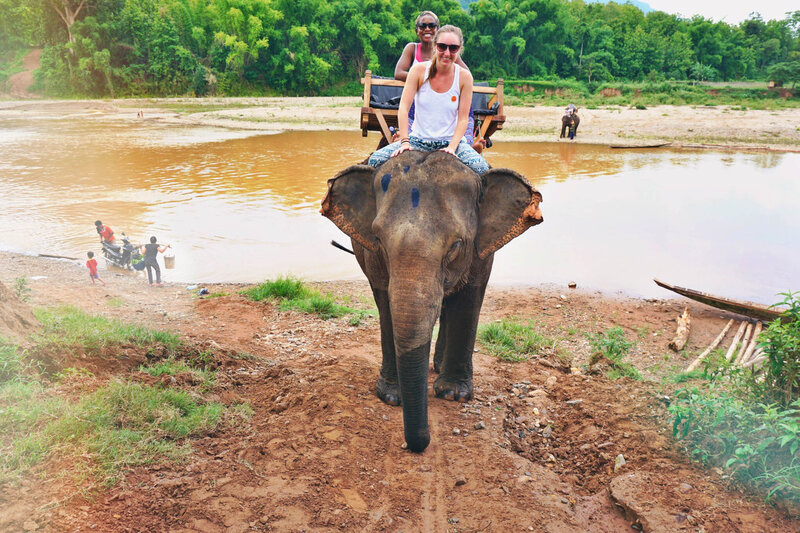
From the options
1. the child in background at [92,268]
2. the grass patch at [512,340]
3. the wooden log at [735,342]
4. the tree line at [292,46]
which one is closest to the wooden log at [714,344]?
the wooden log at [735,342]

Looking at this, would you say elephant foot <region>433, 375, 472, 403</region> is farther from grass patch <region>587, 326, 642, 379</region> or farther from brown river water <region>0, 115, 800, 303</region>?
brown river water <region>0, 115, 800, 303</region>

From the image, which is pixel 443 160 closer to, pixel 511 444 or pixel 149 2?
pixel 511 444

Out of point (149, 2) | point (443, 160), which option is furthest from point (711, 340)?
point (149, 2)

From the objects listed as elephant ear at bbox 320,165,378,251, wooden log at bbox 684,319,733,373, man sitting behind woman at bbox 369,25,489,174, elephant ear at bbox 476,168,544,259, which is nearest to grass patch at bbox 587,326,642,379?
wooden log at bbox 684,319,733,373

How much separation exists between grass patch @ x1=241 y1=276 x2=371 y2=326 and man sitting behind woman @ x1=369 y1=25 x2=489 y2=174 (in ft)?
10.9

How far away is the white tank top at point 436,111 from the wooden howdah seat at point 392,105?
49.6 inches

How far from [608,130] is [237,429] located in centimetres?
3127

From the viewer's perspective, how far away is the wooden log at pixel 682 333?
273 inches

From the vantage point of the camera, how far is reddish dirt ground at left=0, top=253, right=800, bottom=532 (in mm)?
3250

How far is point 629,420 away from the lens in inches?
177

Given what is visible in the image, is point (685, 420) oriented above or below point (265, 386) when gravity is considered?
above

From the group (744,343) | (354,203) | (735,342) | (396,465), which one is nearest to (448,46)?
(354,203)

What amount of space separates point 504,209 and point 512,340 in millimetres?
2793

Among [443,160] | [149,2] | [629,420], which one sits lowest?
[629,420]
